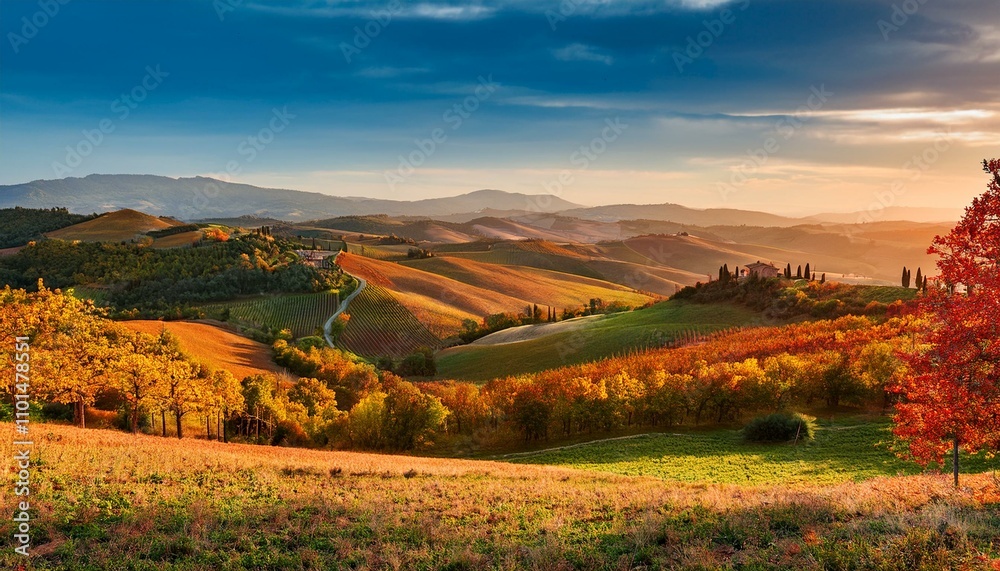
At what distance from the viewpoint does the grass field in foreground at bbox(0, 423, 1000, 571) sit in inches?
504

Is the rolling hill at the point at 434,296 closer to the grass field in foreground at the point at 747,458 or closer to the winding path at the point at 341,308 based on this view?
the winding path at the point at 341,308

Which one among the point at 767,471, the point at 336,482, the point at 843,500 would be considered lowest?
the point at 767,471

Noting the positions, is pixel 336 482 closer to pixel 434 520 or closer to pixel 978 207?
pixel 434 520

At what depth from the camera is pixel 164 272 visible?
5866 inches

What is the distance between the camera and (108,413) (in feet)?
161

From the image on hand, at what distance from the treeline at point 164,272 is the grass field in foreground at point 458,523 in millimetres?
125872

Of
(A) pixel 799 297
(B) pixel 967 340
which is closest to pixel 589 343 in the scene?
(A) pixel 799 297

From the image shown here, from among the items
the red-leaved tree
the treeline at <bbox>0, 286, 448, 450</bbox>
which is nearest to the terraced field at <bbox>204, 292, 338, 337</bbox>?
the treeline at <bbox>0, 286, 448, 450</bbox>

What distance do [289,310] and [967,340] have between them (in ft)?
445

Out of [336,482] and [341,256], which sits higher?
[341,256]

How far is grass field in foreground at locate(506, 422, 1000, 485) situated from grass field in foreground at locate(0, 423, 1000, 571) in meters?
10.8

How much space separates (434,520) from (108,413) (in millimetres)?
46255

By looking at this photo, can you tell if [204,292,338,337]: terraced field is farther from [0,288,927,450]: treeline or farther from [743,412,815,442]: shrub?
[743,412,815,442]: shrub

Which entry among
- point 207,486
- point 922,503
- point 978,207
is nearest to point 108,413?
point 207,486
